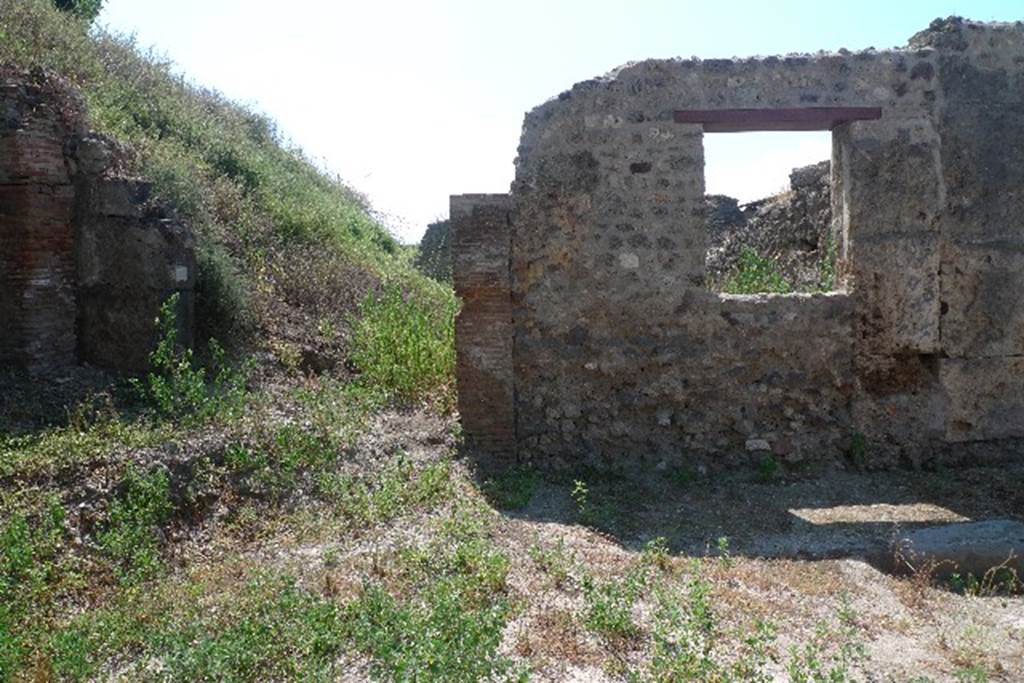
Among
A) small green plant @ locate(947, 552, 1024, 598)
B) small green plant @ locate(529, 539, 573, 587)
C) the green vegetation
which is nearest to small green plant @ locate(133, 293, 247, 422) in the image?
small green plant @ locate(529, 539, 573, 587)

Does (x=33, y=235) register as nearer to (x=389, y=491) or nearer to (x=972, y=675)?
(x=389, y=491)

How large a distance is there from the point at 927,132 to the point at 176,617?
593 centimetres

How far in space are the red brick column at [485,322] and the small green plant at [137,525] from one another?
2191mm

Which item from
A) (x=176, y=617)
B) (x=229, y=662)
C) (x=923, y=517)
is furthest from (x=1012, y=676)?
(x=176, y=617)

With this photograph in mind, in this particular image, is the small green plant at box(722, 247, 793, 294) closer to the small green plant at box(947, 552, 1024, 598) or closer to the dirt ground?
the dirt ground

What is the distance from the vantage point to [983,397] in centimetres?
704

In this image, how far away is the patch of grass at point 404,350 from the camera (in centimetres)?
793

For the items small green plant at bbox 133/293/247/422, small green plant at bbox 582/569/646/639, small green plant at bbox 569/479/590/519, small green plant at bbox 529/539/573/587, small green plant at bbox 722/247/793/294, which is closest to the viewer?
small green plant at bbox 582/569/646/639

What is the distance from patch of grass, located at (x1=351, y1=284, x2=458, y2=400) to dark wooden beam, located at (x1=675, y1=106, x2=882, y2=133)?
2365mm

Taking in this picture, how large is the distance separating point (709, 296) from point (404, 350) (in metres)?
2.68

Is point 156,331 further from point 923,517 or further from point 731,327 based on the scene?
point 923,517

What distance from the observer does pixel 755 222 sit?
11961mm

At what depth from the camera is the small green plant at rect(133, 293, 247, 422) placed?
21.7ft

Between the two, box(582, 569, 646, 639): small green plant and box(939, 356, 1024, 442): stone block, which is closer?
box(582, 569, 646, 639): small green plant
